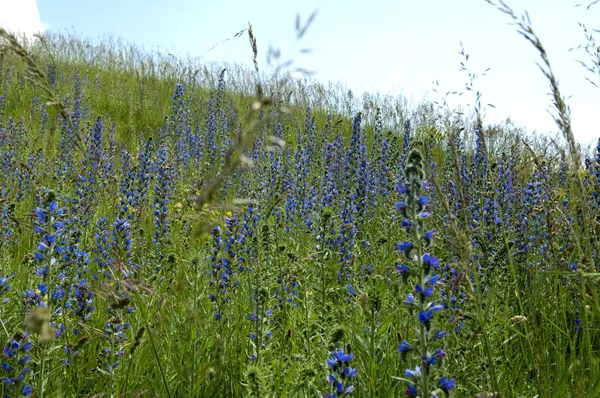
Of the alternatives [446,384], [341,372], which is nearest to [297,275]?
[341,372]

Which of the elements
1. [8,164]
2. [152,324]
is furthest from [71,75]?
[152,324]

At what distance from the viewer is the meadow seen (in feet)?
5.36

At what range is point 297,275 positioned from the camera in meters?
2.92

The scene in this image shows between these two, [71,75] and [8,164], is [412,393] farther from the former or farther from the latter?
[71,75]

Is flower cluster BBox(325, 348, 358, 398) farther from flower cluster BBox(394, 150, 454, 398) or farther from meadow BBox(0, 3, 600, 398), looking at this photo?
flower cluster BBox(394, 150, 454, 398)

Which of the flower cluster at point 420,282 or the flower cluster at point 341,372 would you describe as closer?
the flower cluster at point 420,282

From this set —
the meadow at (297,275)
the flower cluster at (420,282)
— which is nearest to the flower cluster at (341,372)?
the meadow at (297,275)

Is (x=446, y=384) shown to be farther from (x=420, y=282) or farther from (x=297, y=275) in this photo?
(x=297, y=275)

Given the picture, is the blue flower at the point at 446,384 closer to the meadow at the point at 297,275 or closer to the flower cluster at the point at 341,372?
the meadow at the point at 297,275

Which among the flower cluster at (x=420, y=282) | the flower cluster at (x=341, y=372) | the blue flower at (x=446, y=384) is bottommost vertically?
the flower cluster at (x=341, y=372)

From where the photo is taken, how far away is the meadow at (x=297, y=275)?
1635 mm

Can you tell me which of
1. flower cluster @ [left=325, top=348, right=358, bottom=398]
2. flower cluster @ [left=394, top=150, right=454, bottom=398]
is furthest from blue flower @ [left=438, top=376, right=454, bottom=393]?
flower cluster @ [left=325, top=348, right=358, bottom=398]

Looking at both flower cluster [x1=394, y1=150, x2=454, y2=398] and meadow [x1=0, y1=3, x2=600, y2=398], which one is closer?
flower cluster [x1=394, y1=150, x2=454, y2=398]

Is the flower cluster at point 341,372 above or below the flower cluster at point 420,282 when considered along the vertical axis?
below
